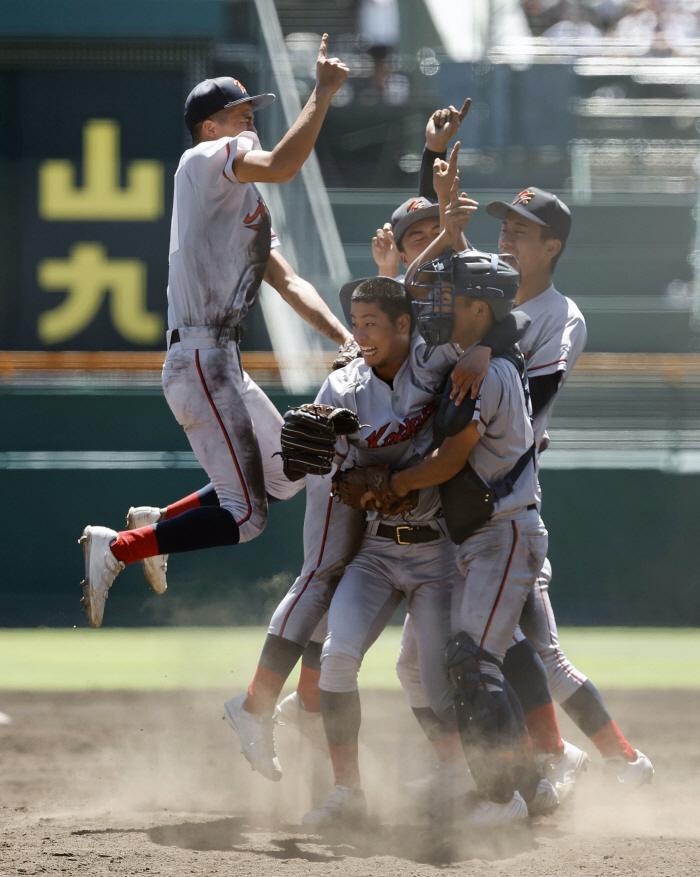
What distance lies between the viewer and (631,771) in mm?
3775

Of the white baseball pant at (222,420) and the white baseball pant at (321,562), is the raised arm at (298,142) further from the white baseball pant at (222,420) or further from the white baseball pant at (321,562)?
the white baseball pant at (321,562)

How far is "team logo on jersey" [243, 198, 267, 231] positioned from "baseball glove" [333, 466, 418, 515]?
35.1 inches

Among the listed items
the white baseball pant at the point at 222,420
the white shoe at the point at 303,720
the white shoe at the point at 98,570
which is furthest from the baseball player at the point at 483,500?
the white shoe at the point at 98,570

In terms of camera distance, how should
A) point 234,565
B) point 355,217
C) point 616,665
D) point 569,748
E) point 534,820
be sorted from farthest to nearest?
1. point 355,217
2. point 234,565
3. point 616,665
4. point 569,748
5. point 534,820

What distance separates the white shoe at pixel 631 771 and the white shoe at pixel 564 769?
0.10 m

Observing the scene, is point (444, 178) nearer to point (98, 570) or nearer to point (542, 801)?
point (98, 570)

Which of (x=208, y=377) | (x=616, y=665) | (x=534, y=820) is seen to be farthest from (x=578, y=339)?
(x=616, y=665)

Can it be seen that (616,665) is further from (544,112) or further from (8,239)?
(8,239)

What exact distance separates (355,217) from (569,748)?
541 centimetres

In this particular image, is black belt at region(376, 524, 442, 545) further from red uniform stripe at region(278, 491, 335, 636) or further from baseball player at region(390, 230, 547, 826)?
red uniform stripe at region(278, 491, 335, 636)

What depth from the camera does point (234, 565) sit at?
7242mm

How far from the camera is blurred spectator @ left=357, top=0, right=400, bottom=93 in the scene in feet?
30.7

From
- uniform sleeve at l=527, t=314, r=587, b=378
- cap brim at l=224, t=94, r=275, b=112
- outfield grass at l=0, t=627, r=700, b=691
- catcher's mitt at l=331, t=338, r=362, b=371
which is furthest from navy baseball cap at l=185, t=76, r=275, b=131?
outfield grass at l=0, t=627, r=700, b=691

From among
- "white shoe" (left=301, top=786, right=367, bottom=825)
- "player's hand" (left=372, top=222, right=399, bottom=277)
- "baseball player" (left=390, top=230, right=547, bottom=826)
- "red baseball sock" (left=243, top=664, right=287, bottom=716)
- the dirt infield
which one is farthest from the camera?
"player's hand" (left=372, top=222, right=399, bottom=277)
